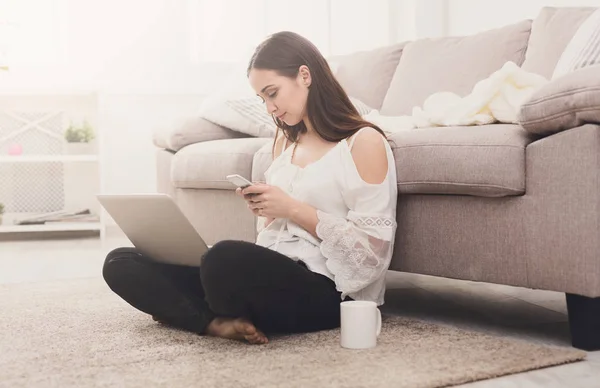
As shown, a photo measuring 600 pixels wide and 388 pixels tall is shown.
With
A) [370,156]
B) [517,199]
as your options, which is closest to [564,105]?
[517,199]

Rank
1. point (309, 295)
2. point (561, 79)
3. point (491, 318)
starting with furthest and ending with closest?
point (491, 318) < point (309, 295) < point (561, 79)

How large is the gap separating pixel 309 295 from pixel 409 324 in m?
0.26

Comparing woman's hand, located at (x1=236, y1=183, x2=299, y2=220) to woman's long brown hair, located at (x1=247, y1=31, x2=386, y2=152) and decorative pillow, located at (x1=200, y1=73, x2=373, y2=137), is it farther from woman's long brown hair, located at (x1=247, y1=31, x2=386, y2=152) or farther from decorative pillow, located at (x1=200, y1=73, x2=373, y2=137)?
decorative pillow, located at (x1=200, y1=73, x2=373, y2=137)

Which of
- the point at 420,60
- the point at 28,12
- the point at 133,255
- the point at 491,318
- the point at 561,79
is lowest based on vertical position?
the point at 491,318

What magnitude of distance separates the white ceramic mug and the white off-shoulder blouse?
0.14m

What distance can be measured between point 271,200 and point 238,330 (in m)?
0.26

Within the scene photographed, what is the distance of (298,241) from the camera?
162 centimetres

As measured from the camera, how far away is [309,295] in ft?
5.09

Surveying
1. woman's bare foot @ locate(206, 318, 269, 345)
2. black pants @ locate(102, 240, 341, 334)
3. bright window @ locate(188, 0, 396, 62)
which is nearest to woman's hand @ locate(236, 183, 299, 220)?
black pants @ locate(102, 240, 341, 334)

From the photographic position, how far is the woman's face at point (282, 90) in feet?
5.38

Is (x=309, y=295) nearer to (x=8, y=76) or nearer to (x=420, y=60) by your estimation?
(x=420, y=60)

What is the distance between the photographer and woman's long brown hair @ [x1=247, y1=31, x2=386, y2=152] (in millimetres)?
1641

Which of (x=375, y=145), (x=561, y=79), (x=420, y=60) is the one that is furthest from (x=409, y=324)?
(x=420, y=60)

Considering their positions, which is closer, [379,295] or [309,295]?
[309,295]
